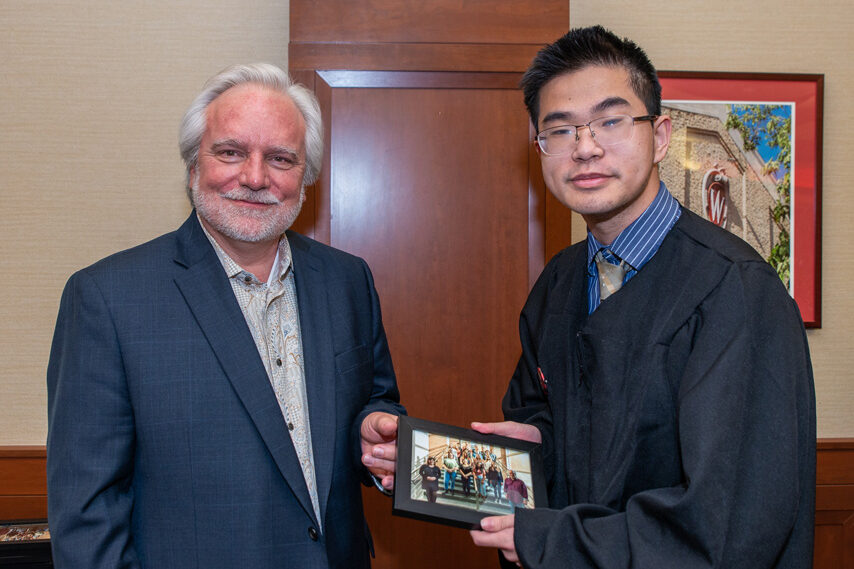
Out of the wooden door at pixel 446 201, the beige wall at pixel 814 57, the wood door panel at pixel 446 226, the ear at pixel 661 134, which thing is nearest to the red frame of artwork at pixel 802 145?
the beige wall at pixel 814 57

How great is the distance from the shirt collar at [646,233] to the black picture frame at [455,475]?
0.55 metres

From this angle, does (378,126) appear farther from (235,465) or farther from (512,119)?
(235,465)

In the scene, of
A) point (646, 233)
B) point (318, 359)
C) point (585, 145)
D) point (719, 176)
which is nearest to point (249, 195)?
point (318, 359)

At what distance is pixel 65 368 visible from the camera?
58.2 inches

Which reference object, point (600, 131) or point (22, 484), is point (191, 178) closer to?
point (600, 131)

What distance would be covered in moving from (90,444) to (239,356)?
38 cm

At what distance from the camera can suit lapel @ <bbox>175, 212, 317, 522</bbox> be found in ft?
5.09

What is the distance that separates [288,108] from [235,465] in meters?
1.00

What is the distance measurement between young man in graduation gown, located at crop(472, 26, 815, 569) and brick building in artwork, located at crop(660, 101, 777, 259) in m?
1.27

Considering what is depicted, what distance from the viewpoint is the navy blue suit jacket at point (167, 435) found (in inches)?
56.9

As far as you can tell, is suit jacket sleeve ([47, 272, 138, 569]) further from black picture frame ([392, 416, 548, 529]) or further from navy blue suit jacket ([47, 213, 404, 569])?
black picture frame ([392, 416, 548, 529])

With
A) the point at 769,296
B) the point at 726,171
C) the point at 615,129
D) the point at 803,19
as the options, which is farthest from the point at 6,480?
the point at 803,19

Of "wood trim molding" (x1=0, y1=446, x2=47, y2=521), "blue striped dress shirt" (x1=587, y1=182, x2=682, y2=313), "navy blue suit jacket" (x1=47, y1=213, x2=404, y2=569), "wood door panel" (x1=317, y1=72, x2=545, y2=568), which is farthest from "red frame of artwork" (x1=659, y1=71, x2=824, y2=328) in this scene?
"wood trim molding" (x1=0, y1=446, x2=47, y2=521)

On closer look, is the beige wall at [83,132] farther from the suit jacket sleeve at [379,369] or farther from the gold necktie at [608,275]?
the gold necktie at [608,275]
